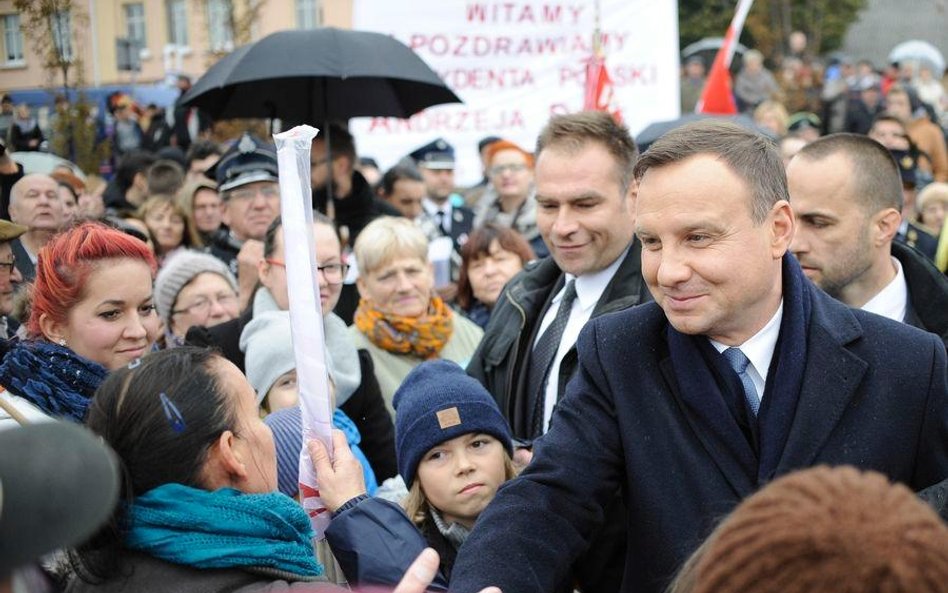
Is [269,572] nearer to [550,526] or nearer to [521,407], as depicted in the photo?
[550,526]

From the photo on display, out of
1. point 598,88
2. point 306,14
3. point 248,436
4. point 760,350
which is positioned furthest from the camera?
point 306,14

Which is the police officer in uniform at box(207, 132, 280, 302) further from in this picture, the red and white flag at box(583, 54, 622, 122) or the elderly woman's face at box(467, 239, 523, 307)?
the red and white flag at box(583, 54, 622, 122)

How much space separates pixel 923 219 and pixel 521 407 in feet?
18.2

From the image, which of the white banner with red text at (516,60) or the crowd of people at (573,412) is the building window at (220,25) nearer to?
the white banner with red text at (516,60)

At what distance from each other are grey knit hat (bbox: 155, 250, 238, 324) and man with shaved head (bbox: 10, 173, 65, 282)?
22.3 inches

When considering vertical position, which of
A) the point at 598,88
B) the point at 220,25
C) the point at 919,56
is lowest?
the point at 919,56

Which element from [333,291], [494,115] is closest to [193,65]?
[494,115]

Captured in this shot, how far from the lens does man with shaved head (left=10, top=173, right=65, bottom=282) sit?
5.58 meters

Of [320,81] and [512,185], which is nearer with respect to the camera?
[320,81]

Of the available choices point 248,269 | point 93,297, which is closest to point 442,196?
point 248,269

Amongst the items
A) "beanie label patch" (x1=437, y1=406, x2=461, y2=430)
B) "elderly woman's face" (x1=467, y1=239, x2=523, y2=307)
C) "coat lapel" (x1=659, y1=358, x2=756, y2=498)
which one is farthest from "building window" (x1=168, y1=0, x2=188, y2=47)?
"coat lapel" (x1=659, y1=358, x2=756, y2=498)

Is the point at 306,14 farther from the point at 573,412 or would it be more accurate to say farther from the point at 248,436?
the point at 248,436

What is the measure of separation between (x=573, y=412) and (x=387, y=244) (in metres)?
2.89

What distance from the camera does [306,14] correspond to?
21.7 m
